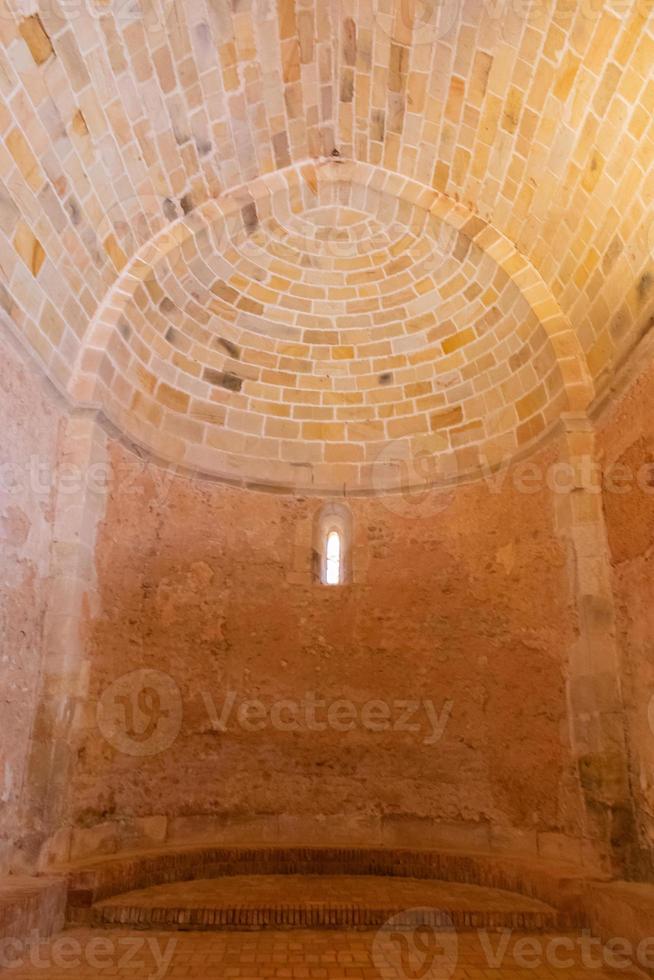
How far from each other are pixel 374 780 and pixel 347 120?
16.7 ft

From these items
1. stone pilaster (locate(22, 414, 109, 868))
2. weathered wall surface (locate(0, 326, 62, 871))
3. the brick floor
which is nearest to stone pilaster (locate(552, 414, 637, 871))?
the brick floor

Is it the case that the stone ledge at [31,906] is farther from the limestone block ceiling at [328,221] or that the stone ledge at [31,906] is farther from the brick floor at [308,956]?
the limestone block ceiling at [328,221]

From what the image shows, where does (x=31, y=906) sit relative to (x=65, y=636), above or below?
below

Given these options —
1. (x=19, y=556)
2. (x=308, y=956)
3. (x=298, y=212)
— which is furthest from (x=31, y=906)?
(x=298, y=212)

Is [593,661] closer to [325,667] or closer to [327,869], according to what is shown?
[325,667]

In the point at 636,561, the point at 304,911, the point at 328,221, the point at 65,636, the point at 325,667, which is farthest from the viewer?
the point at 328,221

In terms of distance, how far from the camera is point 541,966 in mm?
3447

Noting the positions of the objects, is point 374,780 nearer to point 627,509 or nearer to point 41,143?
point 627,509

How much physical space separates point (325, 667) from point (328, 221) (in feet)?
12.4

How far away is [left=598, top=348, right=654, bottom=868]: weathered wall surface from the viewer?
13.9ft

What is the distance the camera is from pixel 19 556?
430cm

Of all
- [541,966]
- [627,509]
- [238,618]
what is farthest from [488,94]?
[541,966]

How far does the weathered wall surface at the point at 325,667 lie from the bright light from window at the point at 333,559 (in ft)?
0.59

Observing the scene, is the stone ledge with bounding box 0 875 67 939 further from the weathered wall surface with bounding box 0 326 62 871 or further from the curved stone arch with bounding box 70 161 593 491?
the curved stone arch with bounding box 70 161 593 491
